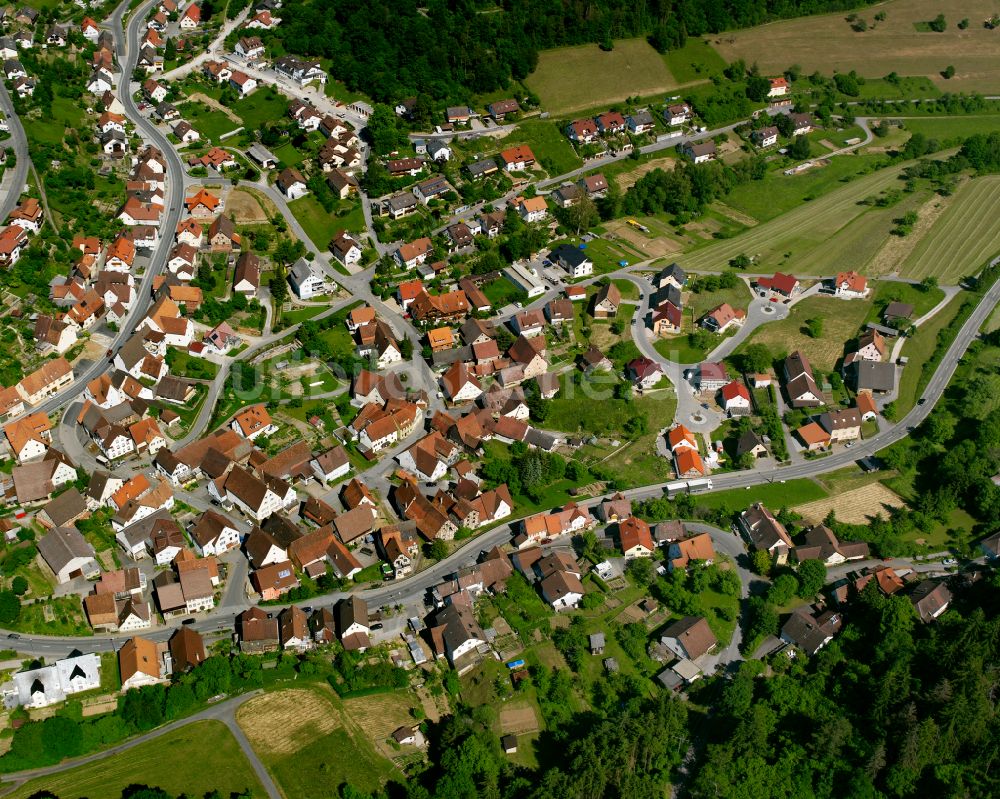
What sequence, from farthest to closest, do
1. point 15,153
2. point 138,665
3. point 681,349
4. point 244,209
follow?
point 244,209 → point 15,153 → point 681,349 → point 138,665

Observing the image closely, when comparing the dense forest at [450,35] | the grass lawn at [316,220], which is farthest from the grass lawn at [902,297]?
the dense forest at [450,35]

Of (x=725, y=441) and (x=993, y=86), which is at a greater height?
(x=993, y=86)

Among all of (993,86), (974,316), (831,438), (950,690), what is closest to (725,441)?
(831,438)

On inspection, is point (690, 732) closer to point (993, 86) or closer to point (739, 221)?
point (739, 221)

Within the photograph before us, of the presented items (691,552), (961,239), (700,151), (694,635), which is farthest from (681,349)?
(961,239)

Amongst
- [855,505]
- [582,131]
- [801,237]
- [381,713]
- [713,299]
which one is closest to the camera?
[381,713]

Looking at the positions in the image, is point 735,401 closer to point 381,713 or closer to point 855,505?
point 855,505

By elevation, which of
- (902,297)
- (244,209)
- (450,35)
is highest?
(450,35)
